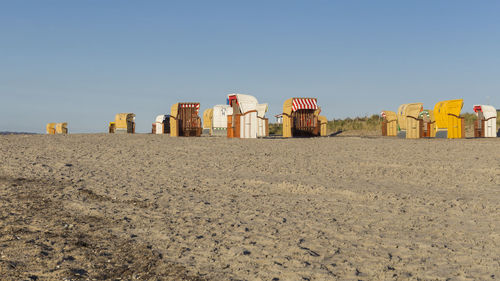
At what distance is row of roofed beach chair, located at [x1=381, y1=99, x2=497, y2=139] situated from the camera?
2222cm

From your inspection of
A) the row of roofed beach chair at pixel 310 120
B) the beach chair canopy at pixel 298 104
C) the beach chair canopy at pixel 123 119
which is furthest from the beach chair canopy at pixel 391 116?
the beach chair canopy at pixel 123 119

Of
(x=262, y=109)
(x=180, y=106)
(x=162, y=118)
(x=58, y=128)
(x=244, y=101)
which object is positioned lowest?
(x=58, y=128)

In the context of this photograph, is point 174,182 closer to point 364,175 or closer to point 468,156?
point 364,175

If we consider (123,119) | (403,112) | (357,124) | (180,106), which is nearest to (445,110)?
(403,112)

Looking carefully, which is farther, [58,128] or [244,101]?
[58,128]

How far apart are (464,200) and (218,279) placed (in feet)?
16.9

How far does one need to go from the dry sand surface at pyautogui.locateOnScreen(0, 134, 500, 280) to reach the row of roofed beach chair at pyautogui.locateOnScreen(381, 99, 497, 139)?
36.4 feet

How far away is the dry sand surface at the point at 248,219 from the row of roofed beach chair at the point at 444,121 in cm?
1110

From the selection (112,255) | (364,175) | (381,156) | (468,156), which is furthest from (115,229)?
(468,156)

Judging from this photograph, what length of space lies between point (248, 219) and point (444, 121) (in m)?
19.4

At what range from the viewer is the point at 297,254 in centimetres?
447

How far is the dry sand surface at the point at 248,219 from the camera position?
4.14 meters

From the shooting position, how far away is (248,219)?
5.95 m

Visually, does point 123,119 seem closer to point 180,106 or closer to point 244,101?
point 180,106
